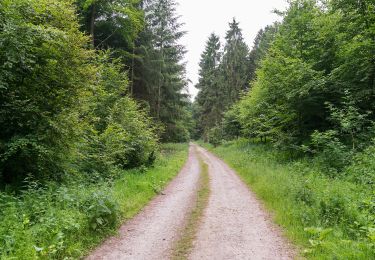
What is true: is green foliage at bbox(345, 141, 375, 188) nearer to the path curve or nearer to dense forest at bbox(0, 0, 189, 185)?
the path curve

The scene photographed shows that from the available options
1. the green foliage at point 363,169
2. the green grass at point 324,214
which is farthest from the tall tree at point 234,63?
the green grass at point 324,214

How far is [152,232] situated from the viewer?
703 centimetres

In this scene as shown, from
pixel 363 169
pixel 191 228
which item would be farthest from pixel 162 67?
pixel 191 228

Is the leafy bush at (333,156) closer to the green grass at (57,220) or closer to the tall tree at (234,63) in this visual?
the green grass at (57,220)

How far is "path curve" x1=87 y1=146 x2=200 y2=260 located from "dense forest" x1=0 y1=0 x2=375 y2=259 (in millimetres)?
374

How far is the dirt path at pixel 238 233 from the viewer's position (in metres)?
5.68

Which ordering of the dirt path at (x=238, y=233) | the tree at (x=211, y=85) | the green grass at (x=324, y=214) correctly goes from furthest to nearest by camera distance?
the tree at (x=211, y=85)
the dirt path at (x=238, y=233)
the green grass at (x=324, y=214)

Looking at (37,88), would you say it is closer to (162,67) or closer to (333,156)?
(333,156)

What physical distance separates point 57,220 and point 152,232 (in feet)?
7.35

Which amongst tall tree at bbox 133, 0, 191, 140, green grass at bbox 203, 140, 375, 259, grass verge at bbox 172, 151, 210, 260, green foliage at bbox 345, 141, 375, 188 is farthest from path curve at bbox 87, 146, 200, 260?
tall tree at bbox 133, 0, 191, 140

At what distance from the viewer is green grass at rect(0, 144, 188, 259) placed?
16.0ft

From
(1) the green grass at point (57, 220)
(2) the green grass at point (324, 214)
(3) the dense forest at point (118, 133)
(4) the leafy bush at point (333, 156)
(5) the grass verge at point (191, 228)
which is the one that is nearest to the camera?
(1) the green grass at point (57, 220)

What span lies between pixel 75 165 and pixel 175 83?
68.0ft

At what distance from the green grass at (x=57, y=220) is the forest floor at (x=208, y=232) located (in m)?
0.38
